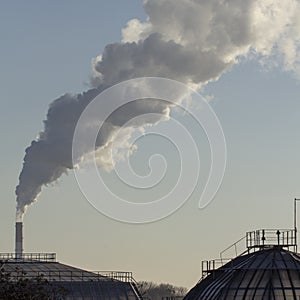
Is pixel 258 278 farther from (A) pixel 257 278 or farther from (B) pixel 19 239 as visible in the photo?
(B) pixel 19 239

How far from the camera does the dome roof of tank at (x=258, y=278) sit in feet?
268

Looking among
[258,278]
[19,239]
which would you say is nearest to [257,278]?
[258,278]

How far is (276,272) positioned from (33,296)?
35.6 m

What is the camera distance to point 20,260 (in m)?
120

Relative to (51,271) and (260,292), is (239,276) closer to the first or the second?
(260,292)

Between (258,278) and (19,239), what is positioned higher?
(19,239)

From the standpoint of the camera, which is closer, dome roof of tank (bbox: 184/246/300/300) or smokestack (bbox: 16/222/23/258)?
dome roof of tank (bbox: 184/246/300/300)

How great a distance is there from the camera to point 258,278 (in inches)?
3292

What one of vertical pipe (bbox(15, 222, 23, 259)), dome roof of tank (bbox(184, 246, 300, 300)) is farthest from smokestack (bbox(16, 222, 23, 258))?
dome roof of tank (bbox(184, 246, 300, 300))

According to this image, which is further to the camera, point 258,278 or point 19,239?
point 19,239

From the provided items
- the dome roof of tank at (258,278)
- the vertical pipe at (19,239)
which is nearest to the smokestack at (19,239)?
the vertical pipe at (19,239)

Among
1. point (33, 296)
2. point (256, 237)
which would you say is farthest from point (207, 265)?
point (33, 296)

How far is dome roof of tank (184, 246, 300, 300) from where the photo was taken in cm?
8175

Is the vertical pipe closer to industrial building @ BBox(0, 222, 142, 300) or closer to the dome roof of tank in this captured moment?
industrial building @ BBox(0, 222, 142, 300)
